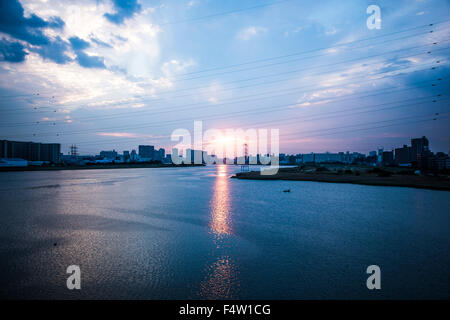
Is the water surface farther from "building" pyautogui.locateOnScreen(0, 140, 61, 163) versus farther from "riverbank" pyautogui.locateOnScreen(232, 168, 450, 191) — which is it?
"building" pyautogui.locateOnScreen(0, 140, 61, 163)

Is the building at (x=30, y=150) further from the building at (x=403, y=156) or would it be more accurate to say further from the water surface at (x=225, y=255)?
the building at (x=403, y=156)

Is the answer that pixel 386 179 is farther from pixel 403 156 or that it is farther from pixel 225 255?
pixel 403 156

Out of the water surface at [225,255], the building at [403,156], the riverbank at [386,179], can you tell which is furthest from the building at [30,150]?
the building at [403,156]

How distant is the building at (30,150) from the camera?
392 feet

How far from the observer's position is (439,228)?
967 cm

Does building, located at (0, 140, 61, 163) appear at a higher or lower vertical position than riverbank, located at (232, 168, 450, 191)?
higher

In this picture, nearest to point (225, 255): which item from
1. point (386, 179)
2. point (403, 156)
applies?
point (386, 179)

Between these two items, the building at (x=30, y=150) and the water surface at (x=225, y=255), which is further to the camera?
the building at (x=30, y=150)

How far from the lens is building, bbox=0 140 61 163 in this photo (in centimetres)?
11950

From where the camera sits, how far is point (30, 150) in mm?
130500

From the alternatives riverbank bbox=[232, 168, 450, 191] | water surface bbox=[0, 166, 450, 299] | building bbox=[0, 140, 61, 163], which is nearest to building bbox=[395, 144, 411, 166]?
riverbank bbox=[232, 168, 450, 191]
